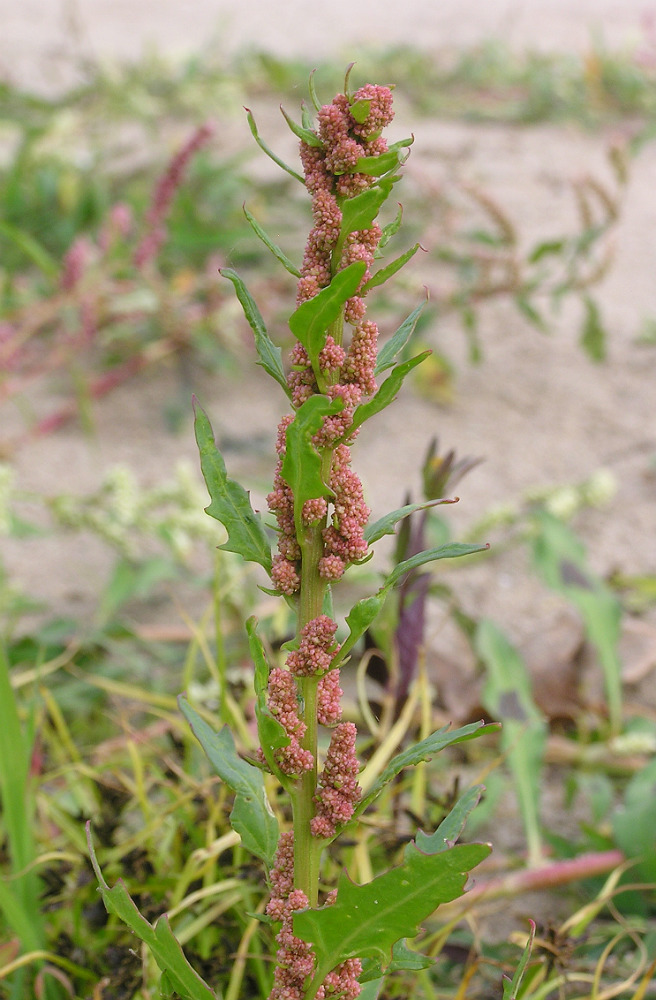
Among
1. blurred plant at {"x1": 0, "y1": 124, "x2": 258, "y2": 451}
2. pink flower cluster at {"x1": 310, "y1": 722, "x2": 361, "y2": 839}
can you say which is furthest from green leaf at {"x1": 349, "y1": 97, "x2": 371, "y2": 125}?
blurred plant at {"x1": 0, "y1": 124, "x2": 258, "y2": 451}

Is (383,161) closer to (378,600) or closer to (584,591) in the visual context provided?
(378,600)

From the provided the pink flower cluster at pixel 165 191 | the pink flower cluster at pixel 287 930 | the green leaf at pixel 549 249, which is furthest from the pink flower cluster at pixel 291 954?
the green leaf at pixel 549 249

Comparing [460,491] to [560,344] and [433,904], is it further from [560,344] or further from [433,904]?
[433,904]

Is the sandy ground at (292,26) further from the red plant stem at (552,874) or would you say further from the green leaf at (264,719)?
the green leaf at (264,719)

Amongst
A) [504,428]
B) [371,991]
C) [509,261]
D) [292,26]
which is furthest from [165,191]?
[292,26]

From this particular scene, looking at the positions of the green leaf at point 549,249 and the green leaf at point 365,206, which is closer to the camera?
the green leaf at point 365,206

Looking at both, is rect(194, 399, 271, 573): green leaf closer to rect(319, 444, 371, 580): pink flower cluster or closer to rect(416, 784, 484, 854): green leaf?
rect(319, 444, 371, 580): pink flower cluster
